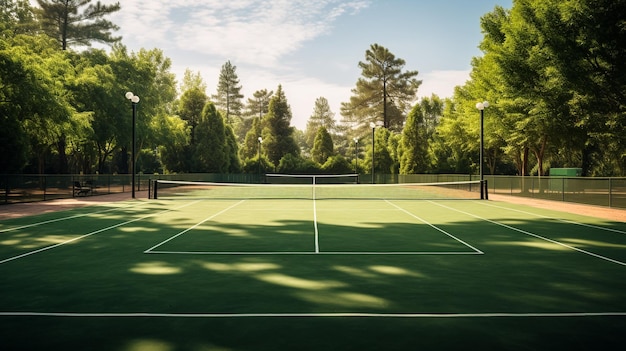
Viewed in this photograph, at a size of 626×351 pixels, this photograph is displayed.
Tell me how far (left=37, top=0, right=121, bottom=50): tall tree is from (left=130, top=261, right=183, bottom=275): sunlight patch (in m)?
55.4

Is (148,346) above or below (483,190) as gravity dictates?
below

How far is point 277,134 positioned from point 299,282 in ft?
184

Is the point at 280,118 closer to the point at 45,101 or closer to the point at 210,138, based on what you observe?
the point at 210,138

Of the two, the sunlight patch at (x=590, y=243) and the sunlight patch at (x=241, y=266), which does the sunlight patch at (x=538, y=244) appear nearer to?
the sunlight patch at (x=590, y=243)

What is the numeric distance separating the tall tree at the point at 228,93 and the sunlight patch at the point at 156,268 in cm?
9392

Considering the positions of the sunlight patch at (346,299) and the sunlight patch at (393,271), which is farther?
the sunlight patch at (393,271)

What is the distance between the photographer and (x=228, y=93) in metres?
102

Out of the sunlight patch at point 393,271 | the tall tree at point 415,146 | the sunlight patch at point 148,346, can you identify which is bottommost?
the sunlight patch at point 148,346

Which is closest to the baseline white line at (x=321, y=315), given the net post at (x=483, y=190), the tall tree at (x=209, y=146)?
the net post at (x=483, y=190)

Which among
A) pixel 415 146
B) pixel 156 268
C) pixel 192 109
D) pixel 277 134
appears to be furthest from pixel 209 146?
pixel 156 268

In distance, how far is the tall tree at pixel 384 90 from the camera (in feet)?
258

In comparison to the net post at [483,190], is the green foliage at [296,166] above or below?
above

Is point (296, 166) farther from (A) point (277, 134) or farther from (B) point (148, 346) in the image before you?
(B) point (148, 346)

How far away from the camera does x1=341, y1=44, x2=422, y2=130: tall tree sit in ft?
258
